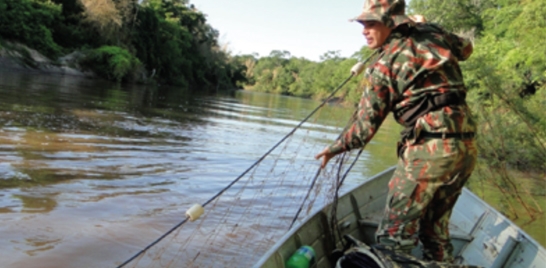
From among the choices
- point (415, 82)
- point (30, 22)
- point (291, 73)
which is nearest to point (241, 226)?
point (415, 82)

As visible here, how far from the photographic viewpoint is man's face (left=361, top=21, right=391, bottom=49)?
2.70 meters

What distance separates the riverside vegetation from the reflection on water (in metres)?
2.68

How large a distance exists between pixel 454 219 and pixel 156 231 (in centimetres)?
313

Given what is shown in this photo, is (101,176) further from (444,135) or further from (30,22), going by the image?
(30,22)

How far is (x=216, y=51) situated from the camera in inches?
2798

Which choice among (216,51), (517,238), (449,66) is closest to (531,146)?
(517,238)

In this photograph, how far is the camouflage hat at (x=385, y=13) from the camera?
2613 mm

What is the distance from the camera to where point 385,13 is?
2.62 m

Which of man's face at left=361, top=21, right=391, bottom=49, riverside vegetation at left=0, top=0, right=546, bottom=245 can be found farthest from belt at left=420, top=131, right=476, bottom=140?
riverside vegetation at left=0, top=0, right=546, bottom=245

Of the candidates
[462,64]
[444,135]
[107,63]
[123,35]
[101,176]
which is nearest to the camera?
[444,135]

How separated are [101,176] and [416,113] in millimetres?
5219

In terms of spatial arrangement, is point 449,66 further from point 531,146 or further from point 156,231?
point 531,146

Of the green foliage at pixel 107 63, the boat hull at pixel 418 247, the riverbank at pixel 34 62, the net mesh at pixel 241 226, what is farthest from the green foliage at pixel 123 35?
the boat hull at pixel 418 247

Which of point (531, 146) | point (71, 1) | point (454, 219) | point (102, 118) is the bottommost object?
point (102, 118)
